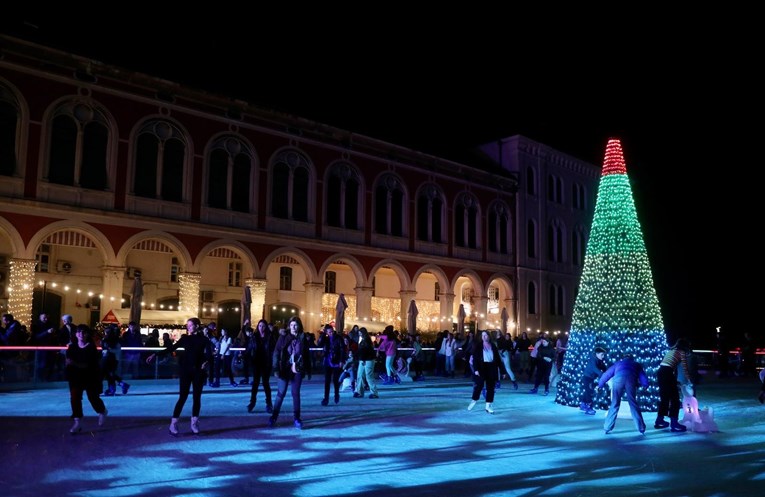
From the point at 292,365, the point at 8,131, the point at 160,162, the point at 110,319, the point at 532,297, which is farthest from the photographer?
the point at 532,297

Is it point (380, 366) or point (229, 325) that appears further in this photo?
point (229, 325)

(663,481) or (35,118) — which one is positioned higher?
(35,118)

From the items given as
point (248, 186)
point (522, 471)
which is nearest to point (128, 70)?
point (248, 186)

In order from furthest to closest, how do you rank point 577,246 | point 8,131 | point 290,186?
point 577,246 → point 290,186 → point 8,131

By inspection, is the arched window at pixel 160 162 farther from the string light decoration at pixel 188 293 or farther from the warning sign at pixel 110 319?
the warning sign at pixel 110 319

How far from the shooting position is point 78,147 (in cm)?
2277

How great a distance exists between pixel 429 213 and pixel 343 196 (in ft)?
18.3

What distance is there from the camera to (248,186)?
27469mm

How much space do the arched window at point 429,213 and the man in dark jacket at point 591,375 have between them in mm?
20730

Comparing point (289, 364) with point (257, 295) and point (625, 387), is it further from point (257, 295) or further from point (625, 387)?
point (257, 295)

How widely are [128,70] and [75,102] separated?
215 cm

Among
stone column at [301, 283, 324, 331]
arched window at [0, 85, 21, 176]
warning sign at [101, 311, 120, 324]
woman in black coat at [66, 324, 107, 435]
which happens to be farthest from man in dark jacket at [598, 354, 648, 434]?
arched window at [0, 85, 21, 176]

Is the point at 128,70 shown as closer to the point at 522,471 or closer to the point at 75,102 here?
the point at 75,102

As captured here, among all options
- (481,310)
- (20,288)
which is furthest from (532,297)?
(20,288)
